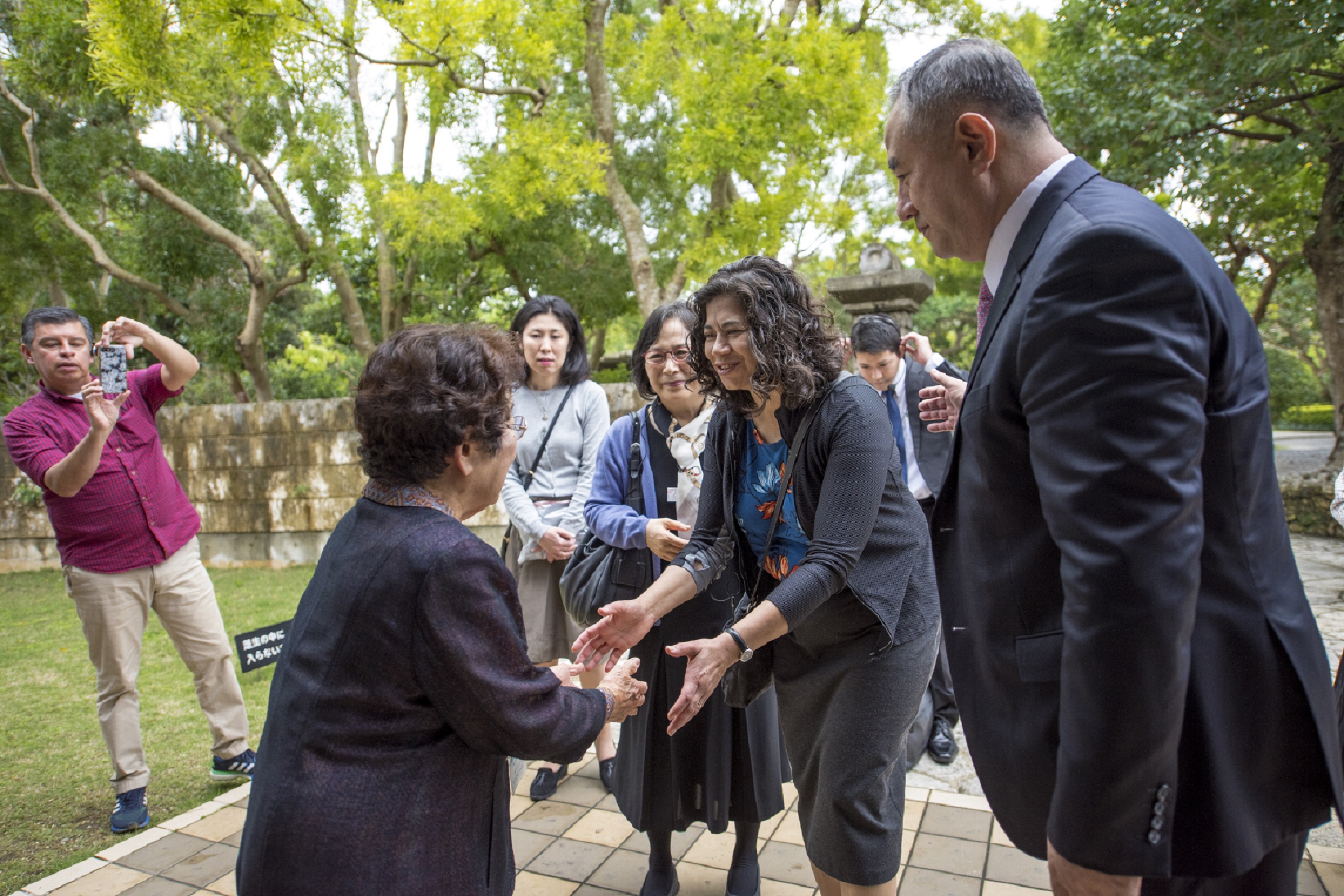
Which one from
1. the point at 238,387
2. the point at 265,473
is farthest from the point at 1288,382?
the point at 265,473

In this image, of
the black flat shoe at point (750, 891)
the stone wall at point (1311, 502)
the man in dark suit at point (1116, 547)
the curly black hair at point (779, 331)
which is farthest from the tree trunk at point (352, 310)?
the man in dark suit at point (1116, 547)

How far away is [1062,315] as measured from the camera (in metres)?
1.18

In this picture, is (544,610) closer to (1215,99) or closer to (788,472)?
(788,472)

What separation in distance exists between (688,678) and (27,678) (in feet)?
20.3

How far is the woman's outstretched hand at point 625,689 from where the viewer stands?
6.53ft

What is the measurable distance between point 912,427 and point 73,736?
16.0 ft

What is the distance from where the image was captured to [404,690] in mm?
1585

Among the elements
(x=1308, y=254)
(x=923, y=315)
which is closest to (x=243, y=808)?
(x=1308, y=254)

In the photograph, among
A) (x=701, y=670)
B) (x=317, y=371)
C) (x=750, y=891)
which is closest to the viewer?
(x=701, y=670)

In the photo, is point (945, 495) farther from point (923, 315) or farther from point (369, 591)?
point (923, 315)

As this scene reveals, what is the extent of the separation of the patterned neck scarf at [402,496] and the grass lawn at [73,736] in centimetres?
282

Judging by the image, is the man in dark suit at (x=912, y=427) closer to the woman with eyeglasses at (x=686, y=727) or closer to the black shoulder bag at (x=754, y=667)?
the woman with eyeglasses at (x=686, y=727)

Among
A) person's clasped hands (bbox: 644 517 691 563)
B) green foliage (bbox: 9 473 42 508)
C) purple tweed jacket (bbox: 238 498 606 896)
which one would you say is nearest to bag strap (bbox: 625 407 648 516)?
person's clasped hands (bbox: 644 517 691 563)

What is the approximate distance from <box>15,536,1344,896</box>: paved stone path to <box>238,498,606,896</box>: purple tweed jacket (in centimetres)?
166
